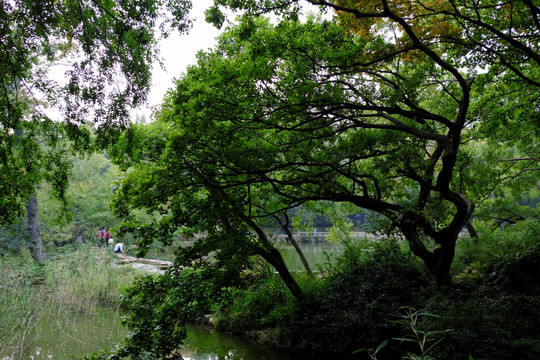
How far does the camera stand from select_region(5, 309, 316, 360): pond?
234 inches

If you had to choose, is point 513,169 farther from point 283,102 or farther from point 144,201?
point 144,201

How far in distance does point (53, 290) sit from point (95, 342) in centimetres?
135

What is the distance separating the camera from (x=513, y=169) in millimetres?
9461

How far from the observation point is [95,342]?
646 cm

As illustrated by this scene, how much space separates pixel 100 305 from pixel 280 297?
4.49m

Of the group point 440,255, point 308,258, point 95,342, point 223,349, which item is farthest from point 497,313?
point 308,258

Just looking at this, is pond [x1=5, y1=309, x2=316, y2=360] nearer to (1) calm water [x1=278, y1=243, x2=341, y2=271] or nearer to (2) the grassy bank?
(2) the grassy bank

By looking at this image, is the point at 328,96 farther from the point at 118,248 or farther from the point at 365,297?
the point at 118,248

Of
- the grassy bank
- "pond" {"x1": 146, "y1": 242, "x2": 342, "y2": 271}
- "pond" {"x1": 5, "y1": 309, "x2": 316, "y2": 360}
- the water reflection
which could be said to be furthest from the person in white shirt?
the water reflection

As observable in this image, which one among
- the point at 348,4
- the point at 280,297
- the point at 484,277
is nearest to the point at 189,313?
the point at 280,297

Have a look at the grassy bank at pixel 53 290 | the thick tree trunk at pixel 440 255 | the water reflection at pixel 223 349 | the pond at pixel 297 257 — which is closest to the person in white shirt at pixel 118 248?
the pond at pixel 297 257

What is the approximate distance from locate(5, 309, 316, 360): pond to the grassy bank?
0.69 feet

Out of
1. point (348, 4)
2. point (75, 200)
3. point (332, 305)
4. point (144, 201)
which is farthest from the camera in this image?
point (75, 200)

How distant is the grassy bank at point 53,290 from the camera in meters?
5.41
